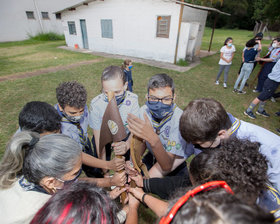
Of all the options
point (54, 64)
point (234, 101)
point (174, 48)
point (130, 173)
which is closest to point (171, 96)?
point (130, 173)

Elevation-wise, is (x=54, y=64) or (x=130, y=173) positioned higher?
(x=130, y=173)

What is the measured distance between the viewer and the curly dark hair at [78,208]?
87cm

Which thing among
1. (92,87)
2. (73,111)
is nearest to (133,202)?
(73,111)

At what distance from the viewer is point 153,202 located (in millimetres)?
1507

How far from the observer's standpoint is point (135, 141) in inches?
56.9

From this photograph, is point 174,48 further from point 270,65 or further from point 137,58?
point 270,65

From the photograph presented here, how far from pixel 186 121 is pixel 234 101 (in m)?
5.65

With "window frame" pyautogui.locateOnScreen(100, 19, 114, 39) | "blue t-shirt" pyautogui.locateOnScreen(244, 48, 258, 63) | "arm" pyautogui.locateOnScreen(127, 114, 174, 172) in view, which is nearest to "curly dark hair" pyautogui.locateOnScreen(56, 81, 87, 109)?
"arm" pyautogui.locateOnScreen(127, 114, 174, 172)

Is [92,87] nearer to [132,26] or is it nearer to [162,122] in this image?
[162,122]

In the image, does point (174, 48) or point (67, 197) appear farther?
point (174, 48)

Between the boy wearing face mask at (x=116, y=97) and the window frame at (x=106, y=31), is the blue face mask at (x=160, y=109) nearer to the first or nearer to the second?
the boy wearing face mask at (x=116, y=97)

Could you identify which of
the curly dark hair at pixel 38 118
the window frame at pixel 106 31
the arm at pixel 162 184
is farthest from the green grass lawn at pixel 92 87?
the window frame at pixel 106 31

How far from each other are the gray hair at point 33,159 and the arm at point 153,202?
75cm

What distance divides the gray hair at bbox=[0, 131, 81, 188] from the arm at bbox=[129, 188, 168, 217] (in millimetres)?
754
